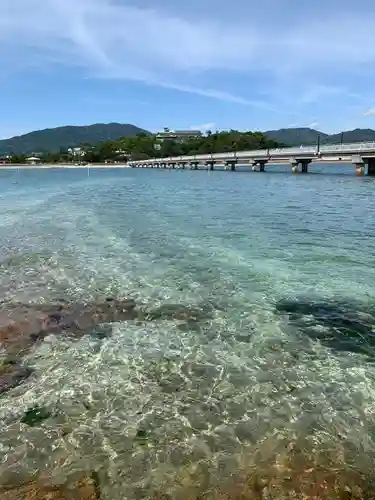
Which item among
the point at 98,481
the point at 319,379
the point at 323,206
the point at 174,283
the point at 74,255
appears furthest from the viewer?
the point at 323,206

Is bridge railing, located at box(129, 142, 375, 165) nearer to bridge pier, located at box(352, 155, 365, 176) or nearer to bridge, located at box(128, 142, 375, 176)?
bridge, located at box(128, 142, 375, 176)

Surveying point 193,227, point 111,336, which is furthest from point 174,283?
point 193,227

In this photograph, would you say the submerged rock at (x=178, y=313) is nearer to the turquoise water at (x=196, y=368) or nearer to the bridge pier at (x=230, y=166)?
the turquoise water at (x=196, y=368)

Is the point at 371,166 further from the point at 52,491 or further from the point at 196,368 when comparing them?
the point at 52,491

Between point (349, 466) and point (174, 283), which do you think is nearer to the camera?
point (349, 466)

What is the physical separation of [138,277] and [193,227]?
11479 mm

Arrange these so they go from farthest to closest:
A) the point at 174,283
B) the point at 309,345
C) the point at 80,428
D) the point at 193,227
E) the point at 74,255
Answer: the point at 193,227 → the point at 74,255 → the point at 174,283 → the point at 309,345 → the point at 80,428

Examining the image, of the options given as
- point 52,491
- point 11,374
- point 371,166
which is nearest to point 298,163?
point 371,166

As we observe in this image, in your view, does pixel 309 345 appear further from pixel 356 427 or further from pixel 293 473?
pixel 293 473

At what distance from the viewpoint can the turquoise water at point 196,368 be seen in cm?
607

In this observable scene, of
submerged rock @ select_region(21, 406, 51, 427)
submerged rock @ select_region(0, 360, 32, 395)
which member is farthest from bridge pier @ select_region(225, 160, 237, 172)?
submerged rock @ select_region(21, 406, 51, 427)

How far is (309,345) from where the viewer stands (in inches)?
368

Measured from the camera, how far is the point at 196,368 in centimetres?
848

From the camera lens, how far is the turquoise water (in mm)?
6074
